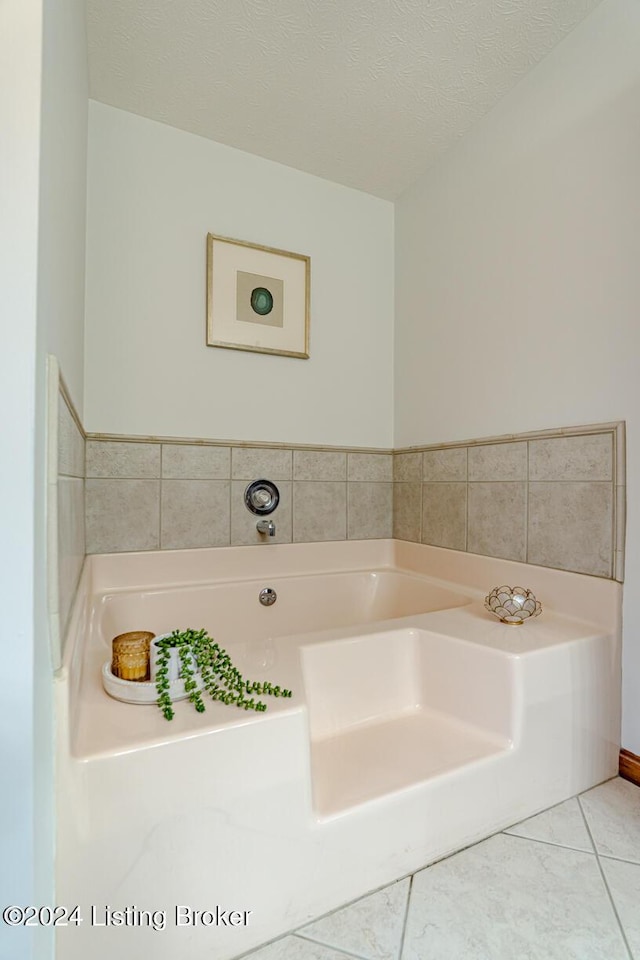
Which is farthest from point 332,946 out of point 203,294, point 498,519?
point 203,294

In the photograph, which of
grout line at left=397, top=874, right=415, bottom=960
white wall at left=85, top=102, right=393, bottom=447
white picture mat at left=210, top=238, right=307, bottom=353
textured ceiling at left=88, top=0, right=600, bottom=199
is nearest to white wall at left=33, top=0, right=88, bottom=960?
grout line at left=397, top=874, right=415, bottom=960

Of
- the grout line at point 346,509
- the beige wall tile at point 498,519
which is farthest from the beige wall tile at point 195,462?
the beige wall tile at point 498,519

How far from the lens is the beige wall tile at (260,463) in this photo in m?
2.04

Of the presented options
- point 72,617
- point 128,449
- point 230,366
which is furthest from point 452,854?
point 230,366

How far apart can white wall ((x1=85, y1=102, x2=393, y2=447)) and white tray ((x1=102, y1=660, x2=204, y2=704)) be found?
45.9 inches

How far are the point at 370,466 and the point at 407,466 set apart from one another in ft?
0.60

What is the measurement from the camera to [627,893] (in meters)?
0.93

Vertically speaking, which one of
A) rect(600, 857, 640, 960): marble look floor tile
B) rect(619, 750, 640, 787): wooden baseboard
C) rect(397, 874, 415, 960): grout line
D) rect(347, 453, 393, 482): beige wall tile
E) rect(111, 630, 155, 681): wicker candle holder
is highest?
rect(347, 453, 393, 482): beige wall tile

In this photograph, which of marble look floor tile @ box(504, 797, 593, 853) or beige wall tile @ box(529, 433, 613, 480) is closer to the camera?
marble look floor tile @ box(504, 797, 593, 853)

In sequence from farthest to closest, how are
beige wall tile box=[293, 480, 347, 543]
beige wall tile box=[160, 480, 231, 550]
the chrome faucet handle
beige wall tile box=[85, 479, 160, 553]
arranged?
beige wall tile box=[293, 480, 347, 543] → the chrome faucet handle → beige wall tile box=[160, 480, 231, 550] → beige wall tile box=[85, 479, 160, 553]

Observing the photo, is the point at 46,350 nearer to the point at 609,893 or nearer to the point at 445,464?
the point at 609,893

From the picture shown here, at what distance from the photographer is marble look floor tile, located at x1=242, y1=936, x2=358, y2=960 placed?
2.64 feet

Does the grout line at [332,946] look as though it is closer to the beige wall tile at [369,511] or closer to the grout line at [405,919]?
the grout line at [405,919]

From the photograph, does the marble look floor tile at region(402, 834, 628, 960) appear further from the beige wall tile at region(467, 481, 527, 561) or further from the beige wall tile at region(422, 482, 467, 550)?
the beige wall tile at region(422, 482, 467, 550)
